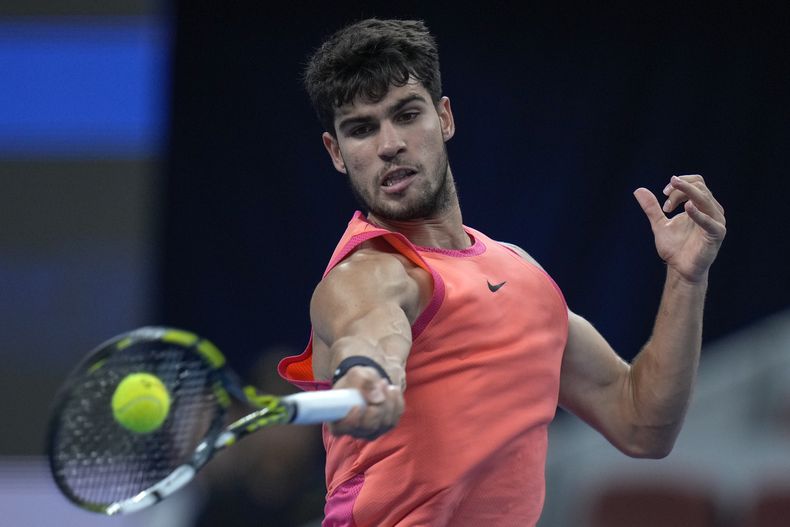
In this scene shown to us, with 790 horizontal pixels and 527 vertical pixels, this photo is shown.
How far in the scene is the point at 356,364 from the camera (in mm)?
2559

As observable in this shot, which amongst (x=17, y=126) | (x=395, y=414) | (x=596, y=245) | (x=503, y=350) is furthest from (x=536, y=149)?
(x=395, y=414)

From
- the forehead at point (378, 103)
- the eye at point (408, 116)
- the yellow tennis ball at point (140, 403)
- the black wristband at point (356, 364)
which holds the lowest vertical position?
the yellow tennis ball at point (140, 403)

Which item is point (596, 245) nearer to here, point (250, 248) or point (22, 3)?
point (250, 248)

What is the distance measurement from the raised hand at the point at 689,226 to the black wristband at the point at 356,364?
1.11 meters

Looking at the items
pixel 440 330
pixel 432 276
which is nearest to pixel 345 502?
pixel 440 330

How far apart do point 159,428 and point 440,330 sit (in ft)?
2.39

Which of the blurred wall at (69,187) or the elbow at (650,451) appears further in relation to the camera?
the blurred wall at (69,187)

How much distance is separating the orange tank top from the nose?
0.60ft

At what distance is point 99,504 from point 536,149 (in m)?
4.10

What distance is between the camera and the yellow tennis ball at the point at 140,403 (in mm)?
2596

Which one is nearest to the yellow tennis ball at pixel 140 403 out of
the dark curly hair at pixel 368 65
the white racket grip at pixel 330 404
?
the white racket grip at pixel 330 404

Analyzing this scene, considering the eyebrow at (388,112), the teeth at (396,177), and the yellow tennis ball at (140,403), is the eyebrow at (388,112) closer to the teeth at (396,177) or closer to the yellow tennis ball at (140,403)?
the teeth at (396,177)

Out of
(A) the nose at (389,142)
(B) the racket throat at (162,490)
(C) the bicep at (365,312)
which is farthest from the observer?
(A) the nose at (389,142)

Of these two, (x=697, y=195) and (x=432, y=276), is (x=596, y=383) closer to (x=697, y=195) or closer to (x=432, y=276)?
(x=697, y=195)
